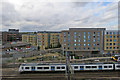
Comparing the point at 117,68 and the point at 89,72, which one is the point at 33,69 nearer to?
the point at 89,72

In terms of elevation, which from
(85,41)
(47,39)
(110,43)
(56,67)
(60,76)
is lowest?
(60,76)

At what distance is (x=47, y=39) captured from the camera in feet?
37.1

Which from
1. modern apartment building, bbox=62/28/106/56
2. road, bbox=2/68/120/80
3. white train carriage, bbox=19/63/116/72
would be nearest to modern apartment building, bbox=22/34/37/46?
modern apartment building, bbox=62/28/106/56

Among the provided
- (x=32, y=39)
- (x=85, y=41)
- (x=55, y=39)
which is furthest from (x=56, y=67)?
(x=32, y=39)

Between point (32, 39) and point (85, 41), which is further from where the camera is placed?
point (32, 39)

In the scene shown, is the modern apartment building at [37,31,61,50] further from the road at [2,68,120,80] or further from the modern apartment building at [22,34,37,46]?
the road at [2,68,120,80]

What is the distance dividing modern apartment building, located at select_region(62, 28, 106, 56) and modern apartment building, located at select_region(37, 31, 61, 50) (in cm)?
413

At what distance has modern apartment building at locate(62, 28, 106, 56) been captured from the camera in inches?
299

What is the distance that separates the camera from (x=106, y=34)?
7445mm

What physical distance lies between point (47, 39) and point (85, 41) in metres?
5.42

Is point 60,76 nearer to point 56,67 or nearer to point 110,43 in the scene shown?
point 56,67

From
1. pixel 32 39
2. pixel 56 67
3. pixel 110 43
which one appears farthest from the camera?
pixel 32 39

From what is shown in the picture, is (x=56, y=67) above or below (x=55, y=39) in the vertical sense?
below

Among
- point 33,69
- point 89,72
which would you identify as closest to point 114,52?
point 89,72
